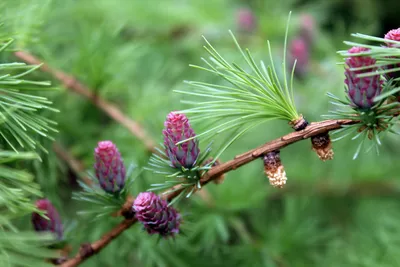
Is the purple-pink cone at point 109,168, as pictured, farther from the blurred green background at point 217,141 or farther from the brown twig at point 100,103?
the brown twig at point 100,103

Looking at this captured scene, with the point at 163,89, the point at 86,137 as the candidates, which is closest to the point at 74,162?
the point at 86,137

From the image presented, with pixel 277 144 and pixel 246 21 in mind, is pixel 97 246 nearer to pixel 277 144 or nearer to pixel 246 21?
pixel 277 144

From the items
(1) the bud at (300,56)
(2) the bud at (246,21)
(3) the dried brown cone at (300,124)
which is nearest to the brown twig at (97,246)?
(3) the dried brown cone at (300,124)

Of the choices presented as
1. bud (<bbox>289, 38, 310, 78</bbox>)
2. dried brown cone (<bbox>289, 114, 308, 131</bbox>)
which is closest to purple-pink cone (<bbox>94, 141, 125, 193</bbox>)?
dried brown cone (<bbox>289, 114, 308, 131</bbox>)

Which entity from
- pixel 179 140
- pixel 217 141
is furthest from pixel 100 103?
pixel 179 140

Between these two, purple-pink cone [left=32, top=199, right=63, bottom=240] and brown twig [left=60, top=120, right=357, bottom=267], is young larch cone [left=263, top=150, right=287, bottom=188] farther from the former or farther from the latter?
purple-pink cone [left=32, top=199, right=63, bottom=240]

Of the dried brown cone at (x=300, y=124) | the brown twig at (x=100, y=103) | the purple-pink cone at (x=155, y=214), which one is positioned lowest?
the purple-pink cone at (x=155, y=214)
